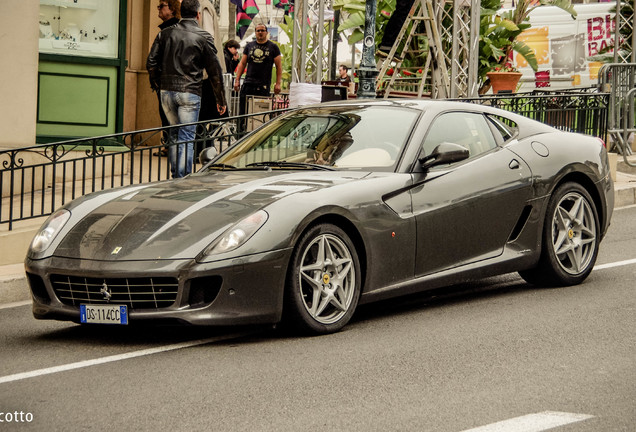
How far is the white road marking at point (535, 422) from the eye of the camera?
4738mm

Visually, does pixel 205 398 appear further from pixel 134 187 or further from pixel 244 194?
pixel 134 187

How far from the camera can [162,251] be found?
643 centimetres

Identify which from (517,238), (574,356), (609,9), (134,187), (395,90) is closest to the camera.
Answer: (574,356)

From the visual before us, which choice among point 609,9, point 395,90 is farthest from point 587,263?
point 609,9

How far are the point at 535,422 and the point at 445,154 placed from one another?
288 cm

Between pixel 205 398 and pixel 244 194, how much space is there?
6.14 feet

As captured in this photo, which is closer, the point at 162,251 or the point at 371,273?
the point at 162,251

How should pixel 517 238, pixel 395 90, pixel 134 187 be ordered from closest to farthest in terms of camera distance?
1. pixel 134 187
2. pixel 517 238
3. pixel 395 90

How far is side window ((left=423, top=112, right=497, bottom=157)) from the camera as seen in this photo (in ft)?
25.9

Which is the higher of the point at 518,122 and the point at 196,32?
the point at 196,32

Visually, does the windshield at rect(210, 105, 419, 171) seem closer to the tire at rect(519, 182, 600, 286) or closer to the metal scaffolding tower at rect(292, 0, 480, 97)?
the tire at rect(519, 182, 600, 286)

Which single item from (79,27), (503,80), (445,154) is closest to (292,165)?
(445,154)

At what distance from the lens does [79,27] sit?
14.8 meters

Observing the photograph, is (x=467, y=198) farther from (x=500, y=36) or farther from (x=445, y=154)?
(x=500, y=36)
